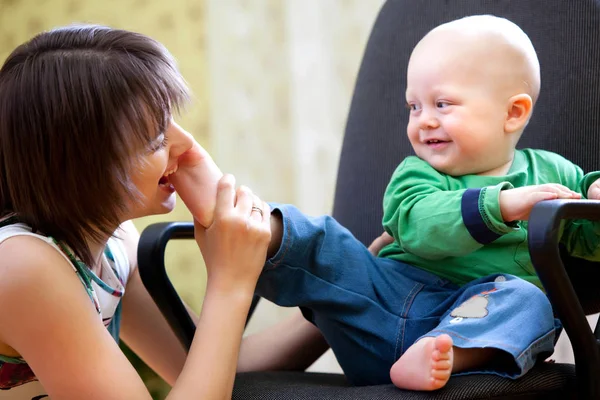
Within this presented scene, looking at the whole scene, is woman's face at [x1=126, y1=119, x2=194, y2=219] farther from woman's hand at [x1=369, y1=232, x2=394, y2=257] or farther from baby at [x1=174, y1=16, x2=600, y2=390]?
woman's hand at [x1=369, y1=232, x2=394, y2=257]

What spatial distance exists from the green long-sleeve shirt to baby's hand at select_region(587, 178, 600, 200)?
0.03 m

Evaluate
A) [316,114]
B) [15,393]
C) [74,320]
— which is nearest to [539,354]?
[74,320]

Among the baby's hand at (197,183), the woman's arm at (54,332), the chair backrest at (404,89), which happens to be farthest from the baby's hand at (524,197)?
the woman's arm at (54,332)

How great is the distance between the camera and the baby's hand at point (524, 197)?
970mm

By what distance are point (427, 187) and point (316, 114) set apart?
1.24 meters

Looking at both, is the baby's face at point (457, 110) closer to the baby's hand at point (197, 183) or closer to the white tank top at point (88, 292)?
the baby's hand at point (197, 183)

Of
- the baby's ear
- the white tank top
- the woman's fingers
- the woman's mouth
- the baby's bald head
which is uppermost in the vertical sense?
the baby's bald head

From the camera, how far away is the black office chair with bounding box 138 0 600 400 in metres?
0.90

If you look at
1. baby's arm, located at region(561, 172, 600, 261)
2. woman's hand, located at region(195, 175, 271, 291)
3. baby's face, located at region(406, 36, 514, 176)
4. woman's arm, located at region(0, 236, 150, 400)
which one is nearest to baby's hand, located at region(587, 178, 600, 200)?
baby's arm, located at region(561, 172, 600, 261)

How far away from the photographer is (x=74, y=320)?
0.96 m

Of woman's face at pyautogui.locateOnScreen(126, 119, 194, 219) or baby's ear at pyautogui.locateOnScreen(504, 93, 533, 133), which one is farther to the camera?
baby's ear at pyautogui.locateOnScreen(504, 93, 533, 133)

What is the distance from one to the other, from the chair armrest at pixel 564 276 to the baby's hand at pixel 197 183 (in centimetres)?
44

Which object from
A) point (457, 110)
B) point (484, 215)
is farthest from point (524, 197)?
point (457, 110)

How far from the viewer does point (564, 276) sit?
0.88 m
